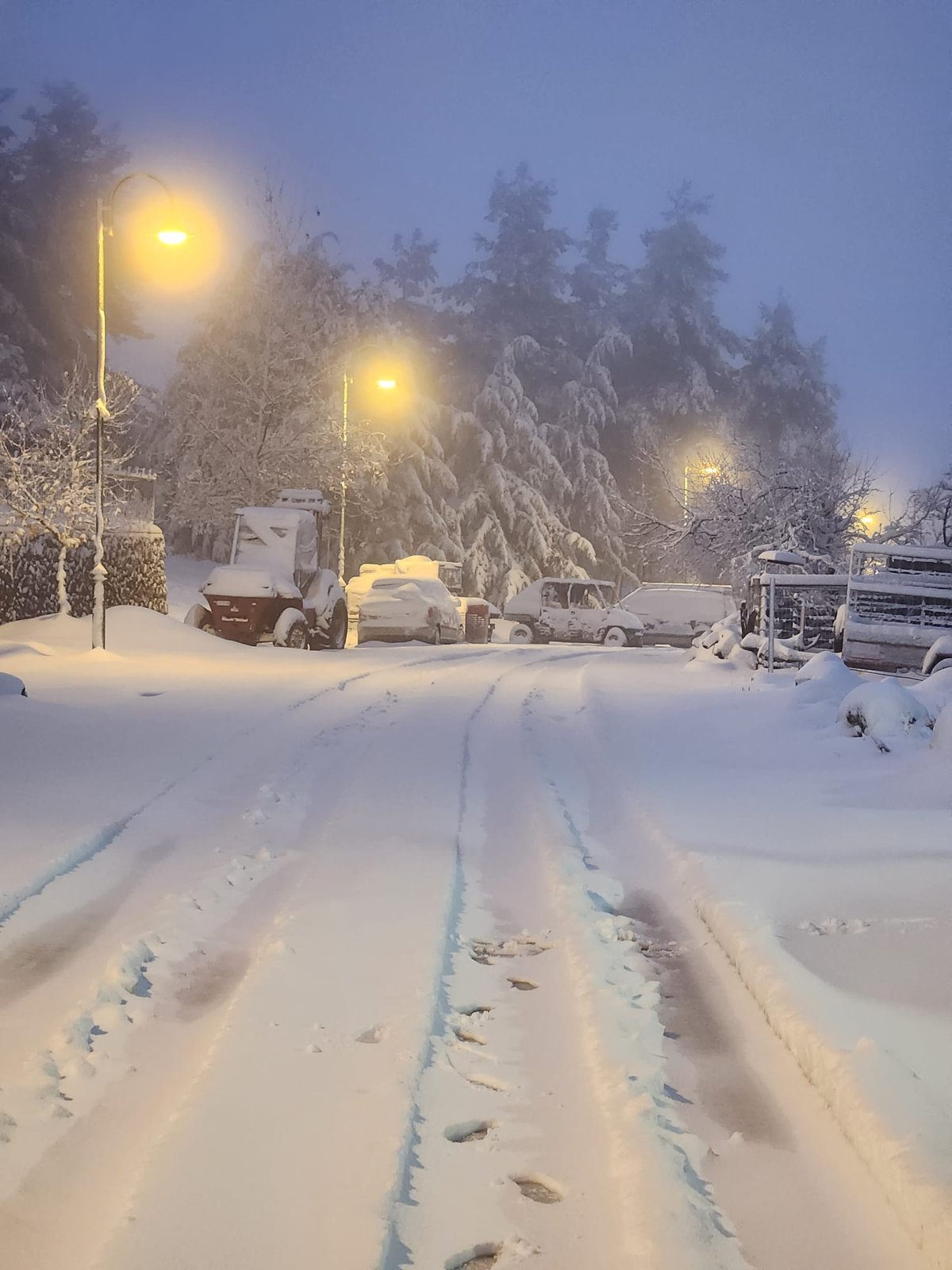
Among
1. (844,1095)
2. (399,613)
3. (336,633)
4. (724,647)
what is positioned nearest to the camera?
(844,1095)

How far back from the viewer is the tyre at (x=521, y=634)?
34250 millimetres

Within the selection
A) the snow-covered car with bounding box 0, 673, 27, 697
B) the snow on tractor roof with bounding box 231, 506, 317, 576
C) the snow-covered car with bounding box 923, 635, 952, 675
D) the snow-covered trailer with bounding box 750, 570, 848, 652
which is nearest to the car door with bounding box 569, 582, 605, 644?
the snow on tractor roof with bounding box 231, 506, 317, 576

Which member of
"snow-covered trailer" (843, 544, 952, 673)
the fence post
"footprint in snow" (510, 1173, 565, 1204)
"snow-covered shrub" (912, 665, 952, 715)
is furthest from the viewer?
the fence post

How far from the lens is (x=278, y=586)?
23109 millimetres

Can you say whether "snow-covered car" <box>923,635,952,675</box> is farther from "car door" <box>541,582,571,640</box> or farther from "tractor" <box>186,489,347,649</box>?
"car door" <box>541,582,571,640</box>

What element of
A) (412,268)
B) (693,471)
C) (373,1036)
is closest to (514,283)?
(412,268)

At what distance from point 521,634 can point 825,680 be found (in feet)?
71.3

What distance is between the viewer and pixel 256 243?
134 ft

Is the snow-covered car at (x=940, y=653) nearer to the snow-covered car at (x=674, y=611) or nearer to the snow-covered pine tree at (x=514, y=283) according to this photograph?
the snow-covered car at (x=674, y=611)

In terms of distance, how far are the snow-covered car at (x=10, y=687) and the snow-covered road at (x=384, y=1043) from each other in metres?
3.29

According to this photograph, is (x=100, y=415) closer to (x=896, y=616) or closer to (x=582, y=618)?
(x=896, y=616)

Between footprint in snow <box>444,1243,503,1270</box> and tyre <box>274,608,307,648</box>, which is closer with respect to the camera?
footprint in snow <box>444,1243,503,1270</box>

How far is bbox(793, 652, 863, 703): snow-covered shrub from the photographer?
12469mm

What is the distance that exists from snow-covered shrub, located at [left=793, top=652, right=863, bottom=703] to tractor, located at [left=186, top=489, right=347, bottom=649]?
12.1 m
